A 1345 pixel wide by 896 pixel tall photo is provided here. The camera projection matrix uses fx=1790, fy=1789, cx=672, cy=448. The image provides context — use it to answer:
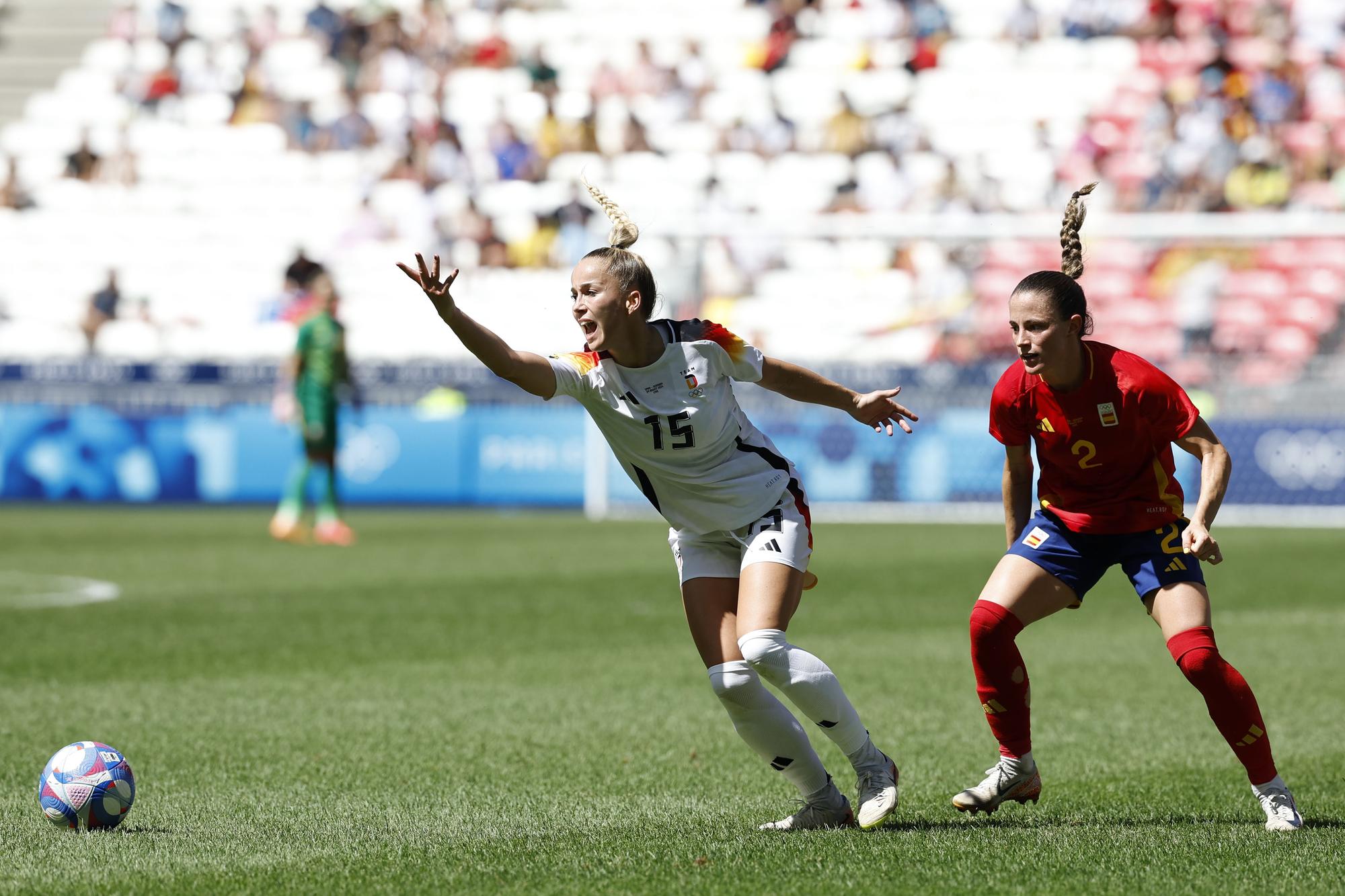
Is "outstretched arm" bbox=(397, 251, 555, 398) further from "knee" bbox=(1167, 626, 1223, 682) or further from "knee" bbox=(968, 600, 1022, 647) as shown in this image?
"knee" bbox=(1167, 626, 1223, 682)

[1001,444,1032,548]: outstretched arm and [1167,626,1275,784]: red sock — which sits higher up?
[1001,444,1032,548]: outstretched arm

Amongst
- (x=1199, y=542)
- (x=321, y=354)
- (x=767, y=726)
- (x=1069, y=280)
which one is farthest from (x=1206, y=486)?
(x=321, y=354)

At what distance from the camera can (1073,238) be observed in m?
5.64

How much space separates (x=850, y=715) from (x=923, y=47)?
21900mm

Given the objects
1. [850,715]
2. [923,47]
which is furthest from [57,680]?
[923,47]

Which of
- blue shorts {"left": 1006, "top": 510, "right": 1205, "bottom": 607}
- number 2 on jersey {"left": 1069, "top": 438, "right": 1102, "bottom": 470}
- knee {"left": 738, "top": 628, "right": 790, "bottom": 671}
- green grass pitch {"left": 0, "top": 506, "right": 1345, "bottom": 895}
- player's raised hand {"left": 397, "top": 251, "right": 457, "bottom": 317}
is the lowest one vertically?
green grass pitch {"left": 0, "top": 506, "right": 1345, "bottom": 895}

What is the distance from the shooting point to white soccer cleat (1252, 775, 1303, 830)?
17.4 ft

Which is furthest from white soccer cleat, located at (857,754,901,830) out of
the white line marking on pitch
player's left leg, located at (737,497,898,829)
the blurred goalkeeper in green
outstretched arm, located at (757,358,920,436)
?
the blurred goalkeeper in green

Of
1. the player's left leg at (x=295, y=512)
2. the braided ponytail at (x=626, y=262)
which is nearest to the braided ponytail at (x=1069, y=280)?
the braided ponytail at (x=626, y=262)

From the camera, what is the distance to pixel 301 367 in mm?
16781

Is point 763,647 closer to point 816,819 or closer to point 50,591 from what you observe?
point 816,819

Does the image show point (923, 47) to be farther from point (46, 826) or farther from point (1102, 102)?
point (46, 826)

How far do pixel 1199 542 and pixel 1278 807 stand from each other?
2.96 feet

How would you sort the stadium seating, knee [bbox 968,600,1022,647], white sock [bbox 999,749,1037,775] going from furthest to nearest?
the stadium seating → white sock [bbox 999,749,1037,775] → knee [bbox 968,600,1022,647]
